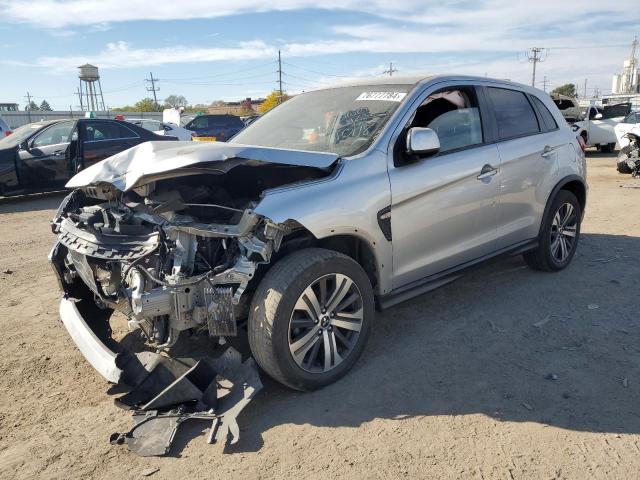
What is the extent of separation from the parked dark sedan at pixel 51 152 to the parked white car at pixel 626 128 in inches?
471

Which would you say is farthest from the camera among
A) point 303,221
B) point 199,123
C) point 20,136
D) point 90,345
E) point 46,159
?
point 199,123

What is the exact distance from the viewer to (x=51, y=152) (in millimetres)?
9875

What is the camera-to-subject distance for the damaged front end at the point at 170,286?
283 cm

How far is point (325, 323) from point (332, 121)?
1646 mm

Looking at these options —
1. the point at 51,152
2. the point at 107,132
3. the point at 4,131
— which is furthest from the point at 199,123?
the point at 51,152

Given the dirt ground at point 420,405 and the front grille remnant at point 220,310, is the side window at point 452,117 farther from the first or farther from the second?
the front grille remnant at point 220,310

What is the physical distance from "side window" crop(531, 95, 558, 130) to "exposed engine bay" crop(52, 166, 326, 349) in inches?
110

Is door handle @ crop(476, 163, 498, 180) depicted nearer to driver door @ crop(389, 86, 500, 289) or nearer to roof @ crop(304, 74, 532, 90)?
driver door @ crop(389, 86, 500, 289)

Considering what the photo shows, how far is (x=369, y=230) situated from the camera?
334 cm

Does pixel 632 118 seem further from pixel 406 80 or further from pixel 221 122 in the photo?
pixel 406 80

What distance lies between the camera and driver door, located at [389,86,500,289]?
3.57 metres

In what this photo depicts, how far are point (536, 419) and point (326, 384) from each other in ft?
3.96

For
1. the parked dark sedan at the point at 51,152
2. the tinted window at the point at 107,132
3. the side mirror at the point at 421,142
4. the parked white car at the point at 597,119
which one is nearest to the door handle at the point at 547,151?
the side mirror at the point at 421,142

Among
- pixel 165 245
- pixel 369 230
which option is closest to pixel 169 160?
pixel 165 245
